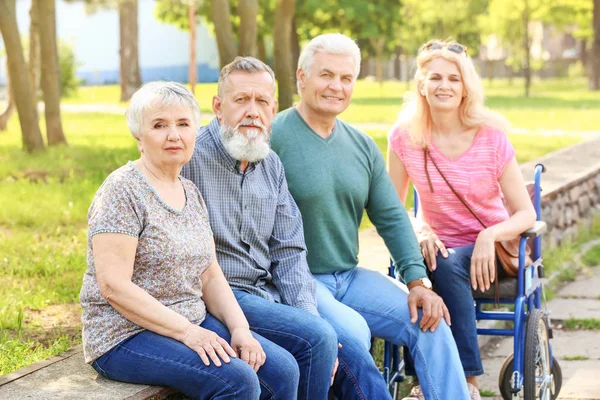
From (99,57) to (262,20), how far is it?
1996 cm

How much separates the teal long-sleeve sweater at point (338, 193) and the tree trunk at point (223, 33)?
22.3ft

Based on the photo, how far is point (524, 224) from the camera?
459 cm

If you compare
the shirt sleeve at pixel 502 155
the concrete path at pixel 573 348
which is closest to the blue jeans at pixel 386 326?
the shirt sleeve at pixel 502 155

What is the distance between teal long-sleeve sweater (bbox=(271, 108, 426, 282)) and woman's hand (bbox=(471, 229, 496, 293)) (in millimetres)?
323

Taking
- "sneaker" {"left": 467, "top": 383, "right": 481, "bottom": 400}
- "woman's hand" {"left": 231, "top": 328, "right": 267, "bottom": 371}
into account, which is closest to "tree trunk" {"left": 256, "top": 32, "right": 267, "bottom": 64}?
"sneaker" {"left": 467, "top": 383, "right": 481, "bottom": 400}

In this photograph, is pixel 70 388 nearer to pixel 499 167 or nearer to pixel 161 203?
pixel 161 203

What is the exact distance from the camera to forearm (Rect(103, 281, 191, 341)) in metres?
3.23

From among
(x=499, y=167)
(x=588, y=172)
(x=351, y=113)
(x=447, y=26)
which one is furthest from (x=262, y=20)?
(x=499, y=167)

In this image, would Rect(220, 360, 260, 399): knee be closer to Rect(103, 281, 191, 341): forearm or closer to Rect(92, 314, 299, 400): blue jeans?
Rect(92, 314, 299, 400): blue jeans

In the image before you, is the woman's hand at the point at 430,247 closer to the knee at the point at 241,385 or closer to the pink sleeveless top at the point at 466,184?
the pink sleeveless top at the point at 466,184

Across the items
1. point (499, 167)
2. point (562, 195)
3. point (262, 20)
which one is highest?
point (262, 20)

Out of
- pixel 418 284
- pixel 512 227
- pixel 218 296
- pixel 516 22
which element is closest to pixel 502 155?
pixel 512 227

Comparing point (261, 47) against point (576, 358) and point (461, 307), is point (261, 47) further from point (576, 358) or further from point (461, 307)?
point (461, 307)

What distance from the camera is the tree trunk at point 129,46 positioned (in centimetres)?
3225
